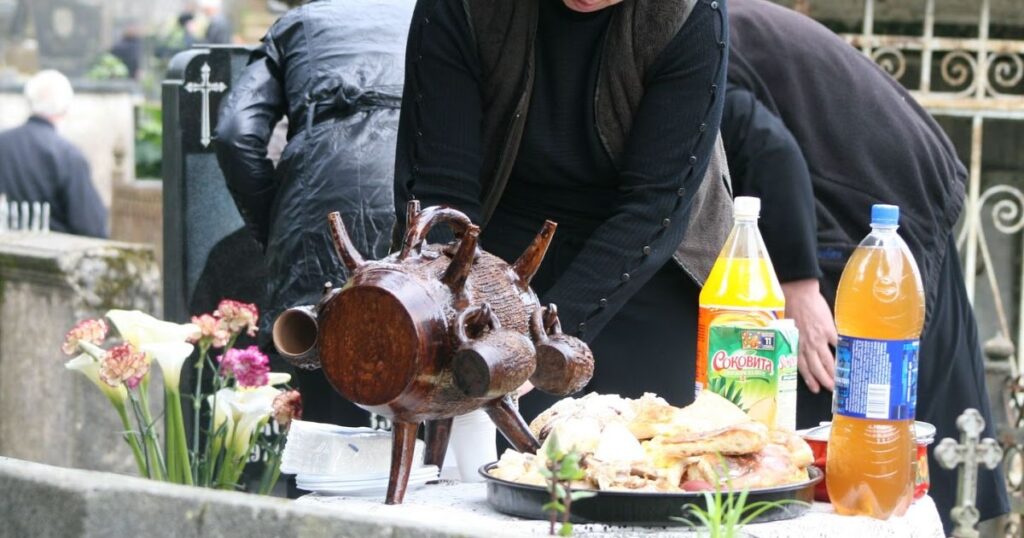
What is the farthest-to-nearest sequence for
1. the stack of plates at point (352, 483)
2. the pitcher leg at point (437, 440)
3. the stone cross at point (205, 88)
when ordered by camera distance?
1. the stone cross at point (205, 88)
2. the pitcher leg at point (437, 440)
3. the stack of plates at point (352, 483)

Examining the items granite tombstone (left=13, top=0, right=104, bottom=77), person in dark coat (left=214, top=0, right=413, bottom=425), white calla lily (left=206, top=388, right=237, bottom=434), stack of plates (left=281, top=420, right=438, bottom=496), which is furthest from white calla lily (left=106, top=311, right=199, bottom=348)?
granite tombstone (left=13, top=0, right=104, bottom=77)

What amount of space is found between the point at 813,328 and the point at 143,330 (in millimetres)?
1586

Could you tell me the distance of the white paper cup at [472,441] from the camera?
2418 millimetres

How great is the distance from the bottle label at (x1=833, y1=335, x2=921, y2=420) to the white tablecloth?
147 millimetres

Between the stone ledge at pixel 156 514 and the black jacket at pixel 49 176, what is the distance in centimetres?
802

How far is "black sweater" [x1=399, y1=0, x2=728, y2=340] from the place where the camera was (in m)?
2.70

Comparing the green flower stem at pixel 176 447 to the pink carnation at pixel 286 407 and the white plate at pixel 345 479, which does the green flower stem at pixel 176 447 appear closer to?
the pink carnation at pixel 286 407

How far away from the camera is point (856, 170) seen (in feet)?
12.4

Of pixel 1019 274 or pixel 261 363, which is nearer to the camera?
pixel 261 363

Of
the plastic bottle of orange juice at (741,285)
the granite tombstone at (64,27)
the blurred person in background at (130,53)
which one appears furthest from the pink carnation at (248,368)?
the granite tombstone at (64,27)

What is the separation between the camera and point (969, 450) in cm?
239

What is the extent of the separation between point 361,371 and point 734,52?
6.30ft

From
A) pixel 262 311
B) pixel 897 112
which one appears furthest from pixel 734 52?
pixel 262 311

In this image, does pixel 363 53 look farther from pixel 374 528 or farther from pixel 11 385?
pixel 374 528
